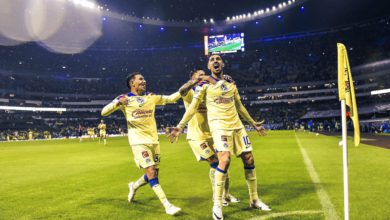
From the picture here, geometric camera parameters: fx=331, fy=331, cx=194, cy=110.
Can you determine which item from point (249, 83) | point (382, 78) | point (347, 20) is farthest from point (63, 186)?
point (249, 83)

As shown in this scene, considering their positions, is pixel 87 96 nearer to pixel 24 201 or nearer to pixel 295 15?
pixel 295 15

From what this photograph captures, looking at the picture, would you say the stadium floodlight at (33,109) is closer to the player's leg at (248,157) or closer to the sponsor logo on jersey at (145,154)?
the sponsor logo on jersey at (145,154)

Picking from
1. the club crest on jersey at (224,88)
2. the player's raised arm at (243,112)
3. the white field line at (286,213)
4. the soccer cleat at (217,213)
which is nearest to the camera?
the soccer cleat at (217,213)

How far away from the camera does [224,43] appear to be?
52.9 meters

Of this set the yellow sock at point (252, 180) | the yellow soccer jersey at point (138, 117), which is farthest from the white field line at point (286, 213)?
the yellow soccer jersey at point (138, 117)

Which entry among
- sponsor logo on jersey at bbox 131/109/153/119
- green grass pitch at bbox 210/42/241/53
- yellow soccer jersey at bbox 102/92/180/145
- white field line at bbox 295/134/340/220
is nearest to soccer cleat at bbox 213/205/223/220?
white field line at bbox 295/134/340/220

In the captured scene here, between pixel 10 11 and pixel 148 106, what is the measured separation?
60136 millimetres

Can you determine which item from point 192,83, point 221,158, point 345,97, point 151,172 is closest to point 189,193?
point 151,172

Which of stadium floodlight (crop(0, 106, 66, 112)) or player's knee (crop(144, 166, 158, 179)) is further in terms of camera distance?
stadium floodlight (crop(0, 106, 66, 112))

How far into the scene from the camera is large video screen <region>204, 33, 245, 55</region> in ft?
172

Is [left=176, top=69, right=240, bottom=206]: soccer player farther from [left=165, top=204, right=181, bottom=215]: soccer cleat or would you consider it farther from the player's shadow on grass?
[left=165, top=204, right=181, bottom=215]: soccer cleat

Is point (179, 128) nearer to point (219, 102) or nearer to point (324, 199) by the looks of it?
point (219, 102)

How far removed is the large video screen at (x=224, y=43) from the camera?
5250cm

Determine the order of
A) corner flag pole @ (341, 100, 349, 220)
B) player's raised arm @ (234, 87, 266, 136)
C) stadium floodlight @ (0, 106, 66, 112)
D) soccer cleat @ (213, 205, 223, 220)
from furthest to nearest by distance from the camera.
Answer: stadium floodlight @ (0, 106, 66, 112) < player's raised arm @ (234, 87, 266, 136) < soccer cleat @ (213, 205, 223, 220) < corner flag pole @ (341, 100, 349, 220)
